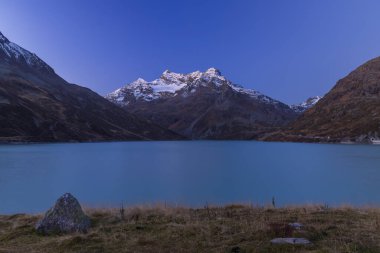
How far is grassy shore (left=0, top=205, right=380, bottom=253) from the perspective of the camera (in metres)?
14.0

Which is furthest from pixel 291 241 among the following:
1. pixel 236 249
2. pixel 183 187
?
pixel 183 187

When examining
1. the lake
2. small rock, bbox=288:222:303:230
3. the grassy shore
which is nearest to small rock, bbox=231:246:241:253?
the grassy shore

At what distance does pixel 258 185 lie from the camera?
173ft

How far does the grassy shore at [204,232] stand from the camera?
14000mm

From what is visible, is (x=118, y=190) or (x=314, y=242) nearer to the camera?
(x=314, y=242)

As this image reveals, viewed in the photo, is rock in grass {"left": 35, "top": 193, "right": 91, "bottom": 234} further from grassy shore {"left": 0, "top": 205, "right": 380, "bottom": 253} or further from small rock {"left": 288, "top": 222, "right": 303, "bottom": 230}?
small rock {"left": 288, "top": 222, "right": 303, "bottom": 230}

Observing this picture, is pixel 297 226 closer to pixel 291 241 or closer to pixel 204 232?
pixel 291 241

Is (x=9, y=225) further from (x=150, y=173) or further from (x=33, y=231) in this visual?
(x=150, y=173)

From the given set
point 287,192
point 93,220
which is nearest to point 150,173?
point 287,192

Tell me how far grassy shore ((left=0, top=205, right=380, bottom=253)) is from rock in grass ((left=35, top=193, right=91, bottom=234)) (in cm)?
46

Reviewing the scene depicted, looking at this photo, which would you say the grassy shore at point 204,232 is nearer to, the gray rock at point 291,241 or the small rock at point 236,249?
the small rock at point 236,249

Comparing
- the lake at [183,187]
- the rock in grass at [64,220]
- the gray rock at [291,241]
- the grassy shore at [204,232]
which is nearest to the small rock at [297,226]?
the grassy shore at [204,232]

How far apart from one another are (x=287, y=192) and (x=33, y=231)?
3464cm

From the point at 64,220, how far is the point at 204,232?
6.59 metres
